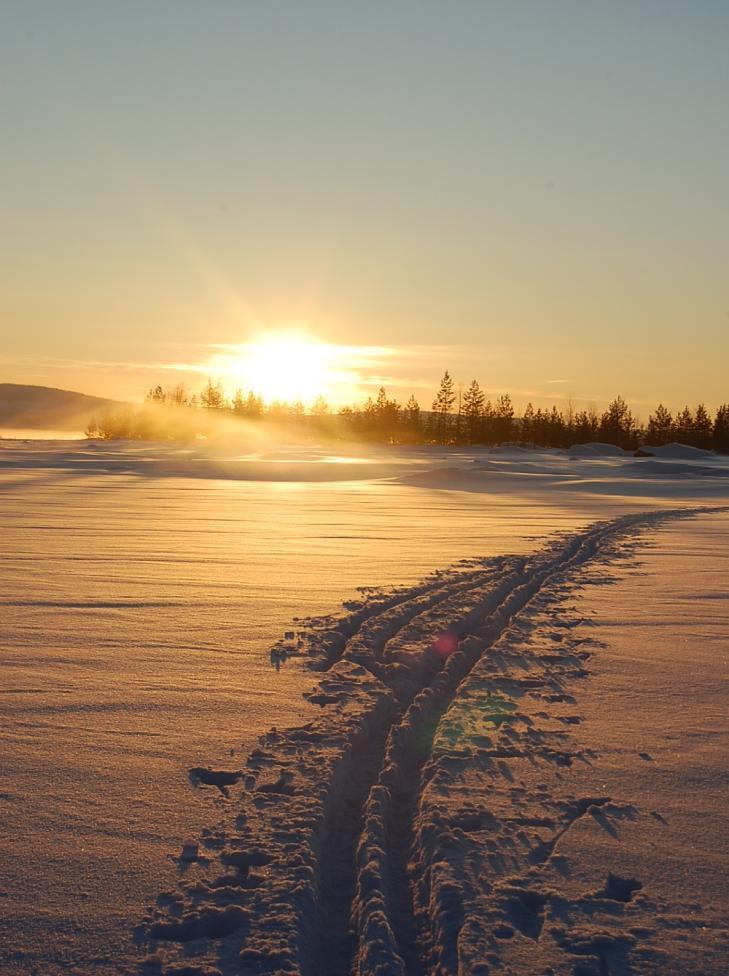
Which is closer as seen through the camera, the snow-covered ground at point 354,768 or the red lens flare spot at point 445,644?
the snow-covered ground at point 354,768

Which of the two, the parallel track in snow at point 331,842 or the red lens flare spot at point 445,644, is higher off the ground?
the red lens flare spot at point 445,644

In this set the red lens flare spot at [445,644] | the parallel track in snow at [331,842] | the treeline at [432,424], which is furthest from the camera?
the treeline at [432,424]

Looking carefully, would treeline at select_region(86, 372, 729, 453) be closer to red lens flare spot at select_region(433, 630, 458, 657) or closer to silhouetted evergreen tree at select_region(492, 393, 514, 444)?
silhouetted evergreen tree at select_region(492, 393, 514, 444)

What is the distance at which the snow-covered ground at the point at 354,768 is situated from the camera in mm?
2660

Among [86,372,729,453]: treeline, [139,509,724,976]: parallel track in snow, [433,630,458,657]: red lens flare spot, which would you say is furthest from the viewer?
[86,372,729,453]: treeline

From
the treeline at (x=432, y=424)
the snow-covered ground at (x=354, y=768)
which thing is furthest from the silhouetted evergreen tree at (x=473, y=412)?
the snow-covered ground at (x=354, y=768)

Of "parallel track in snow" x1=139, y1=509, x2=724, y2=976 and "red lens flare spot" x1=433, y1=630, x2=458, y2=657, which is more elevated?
"red lens flare spot" x1=433, y1=630, x2=458, y2=657

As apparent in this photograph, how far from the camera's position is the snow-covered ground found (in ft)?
8.73

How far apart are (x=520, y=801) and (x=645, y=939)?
3.29ft

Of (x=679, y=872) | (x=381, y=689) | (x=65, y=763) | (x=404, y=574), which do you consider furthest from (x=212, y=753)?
(x=404, y=574)

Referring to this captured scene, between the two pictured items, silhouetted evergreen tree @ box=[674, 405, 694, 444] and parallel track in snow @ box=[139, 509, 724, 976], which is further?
silhouetted evergreen tree @ box=[674, 405, 694, 444]

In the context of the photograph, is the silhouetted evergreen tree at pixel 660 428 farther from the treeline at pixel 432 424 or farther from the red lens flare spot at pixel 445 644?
the red lens flare spot at pixel 445 644

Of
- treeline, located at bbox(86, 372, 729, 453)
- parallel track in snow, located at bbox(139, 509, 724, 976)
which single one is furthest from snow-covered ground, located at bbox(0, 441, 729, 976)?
treeline, located at bbox(86, 372, 729, 453)

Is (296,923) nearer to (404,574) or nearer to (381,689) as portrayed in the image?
(381,689)
